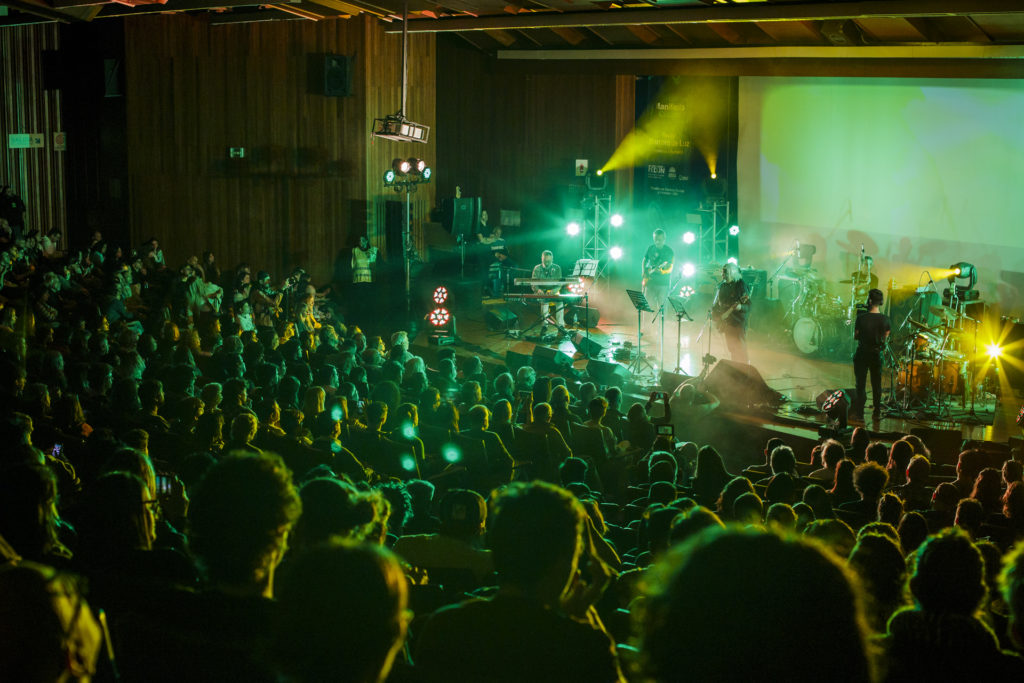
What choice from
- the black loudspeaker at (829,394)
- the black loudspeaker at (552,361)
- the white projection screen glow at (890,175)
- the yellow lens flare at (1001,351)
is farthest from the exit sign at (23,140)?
the yellow lens flare at (1001,351)

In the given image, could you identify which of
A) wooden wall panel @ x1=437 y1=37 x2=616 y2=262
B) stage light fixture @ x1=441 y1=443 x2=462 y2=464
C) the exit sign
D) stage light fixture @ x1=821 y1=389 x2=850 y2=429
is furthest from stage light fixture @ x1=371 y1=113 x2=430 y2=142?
stage light fixture @ x1=441 y1=443 x2=462 y2=464

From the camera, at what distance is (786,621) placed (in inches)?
53.1

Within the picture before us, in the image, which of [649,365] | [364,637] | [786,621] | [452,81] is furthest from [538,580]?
[452,81]

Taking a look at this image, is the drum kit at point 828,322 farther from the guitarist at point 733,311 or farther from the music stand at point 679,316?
the guitarist at point 733,311

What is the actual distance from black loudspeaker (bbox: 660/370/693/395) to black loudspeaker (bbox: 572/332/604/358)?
5.28 ft

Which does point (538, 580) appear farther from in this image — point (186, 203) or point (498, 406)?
point (186, 203)

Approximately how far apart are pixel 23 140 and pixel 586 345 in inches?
401

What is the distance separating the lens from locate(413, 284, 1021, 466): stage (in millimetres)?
8914

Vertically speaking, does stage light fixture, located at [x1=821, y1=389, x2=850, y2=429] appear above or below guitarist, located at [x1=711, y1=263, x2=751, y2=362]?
below

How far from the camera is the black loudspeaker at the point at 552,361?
10227 mm

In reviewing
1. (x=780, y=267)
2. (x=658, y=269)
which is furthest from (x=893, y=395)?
(x=658, y=269)

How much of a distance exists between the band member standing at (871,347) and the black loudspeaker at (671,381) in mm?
1745

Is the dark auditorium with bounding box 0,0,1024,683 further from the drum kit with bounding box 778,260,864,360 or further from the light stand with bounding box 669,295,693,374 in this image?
the light stand with bounding box 669,295,693,374

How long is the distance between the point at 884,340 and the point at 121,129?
11.3 metres
